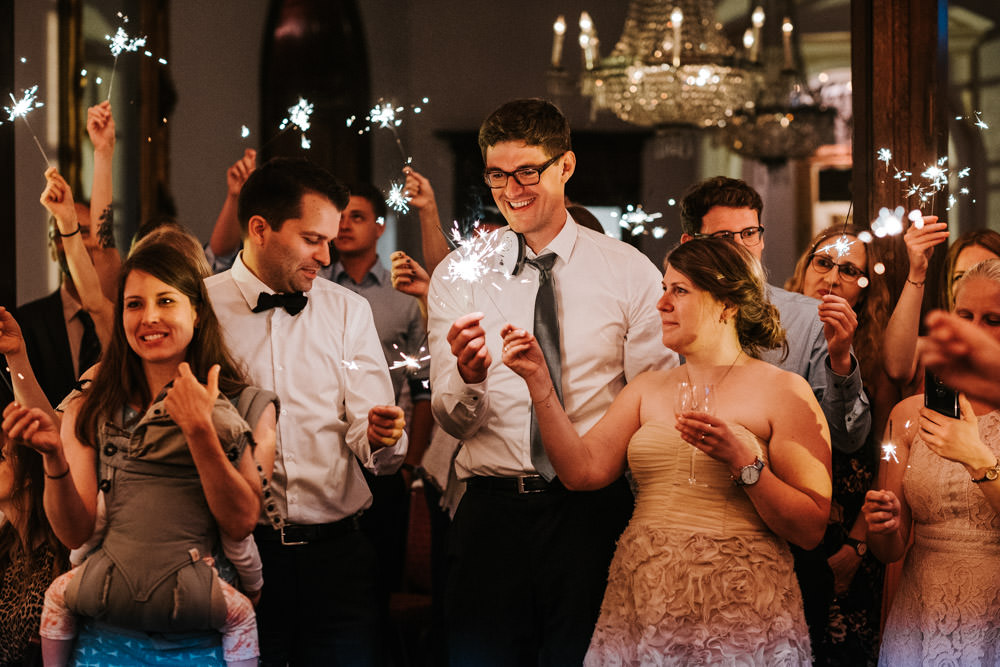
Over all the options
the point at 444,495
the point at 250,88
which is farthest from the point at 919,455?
the point at 250,88

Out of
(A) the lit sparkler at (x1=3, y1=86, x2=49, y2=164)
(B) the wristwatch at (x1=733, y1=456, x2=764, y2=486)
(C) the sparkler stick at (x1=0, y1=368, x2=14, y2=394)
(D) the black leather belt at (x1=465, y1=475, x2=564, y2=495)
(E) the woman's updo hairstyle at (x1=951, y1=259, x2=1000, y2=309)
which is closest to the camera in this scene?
(B) the wristwatch at (x1=733, y1=456, x2=764, y2=486)

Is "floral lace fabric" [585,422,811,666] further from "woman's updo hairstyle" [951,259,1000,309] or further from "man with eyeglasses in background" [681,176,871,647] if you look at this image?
"woman's updo hairstyle" [951,259,1000,309]

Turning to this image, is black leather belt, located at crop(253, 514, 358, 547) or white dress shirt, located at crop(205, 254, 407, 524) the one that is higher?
white dress shirt, located at crop(205, 254, 407, 524)

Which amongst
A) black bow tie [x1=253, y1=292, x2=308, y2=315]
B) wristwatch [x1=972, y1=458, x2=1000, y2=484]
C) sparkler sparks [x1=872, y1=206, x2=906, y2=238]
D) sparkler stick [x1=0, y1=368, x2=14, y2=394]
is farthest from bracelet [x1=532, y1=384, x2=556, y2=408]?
sparkler stick [x1=0, y1=368, x2=14, y2=394]

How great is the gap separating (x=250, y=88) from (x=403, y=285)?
81 centimetres

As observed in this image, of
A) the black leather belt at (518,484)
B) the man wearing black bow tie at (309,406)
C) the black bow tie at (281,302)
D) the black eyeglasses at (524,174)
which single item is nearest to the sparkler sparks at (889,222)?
the black eyeglasses at (524,174)

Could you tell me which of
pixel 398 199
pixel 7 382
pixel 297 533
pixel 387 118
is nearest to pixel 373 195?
pixel 398 199

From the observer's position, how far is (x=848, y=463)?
2.89m

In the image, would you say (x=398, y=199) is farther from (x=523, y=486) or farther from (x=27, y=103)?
(x=27, y=103)

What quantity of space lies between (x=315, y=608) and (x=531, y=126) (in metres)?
1.42

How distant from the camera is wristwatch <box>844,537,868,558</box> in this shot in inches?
111

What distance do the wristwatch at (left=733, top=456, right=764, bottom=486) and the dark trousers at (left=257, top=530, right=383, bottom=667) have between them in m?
1.06

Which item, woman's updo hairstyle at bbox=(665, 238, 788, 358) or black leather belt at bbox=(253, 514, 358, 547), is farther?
black leather belt at bbox=(253, 514, 358, 547)

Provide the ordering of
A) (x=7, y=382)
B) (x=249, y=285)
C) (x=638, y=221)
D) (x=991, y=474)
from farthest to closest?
1. (x=638, y=221)
2. (x=7, y=382)
3. (x=249, y=285)
4. (x=991, y=474)
